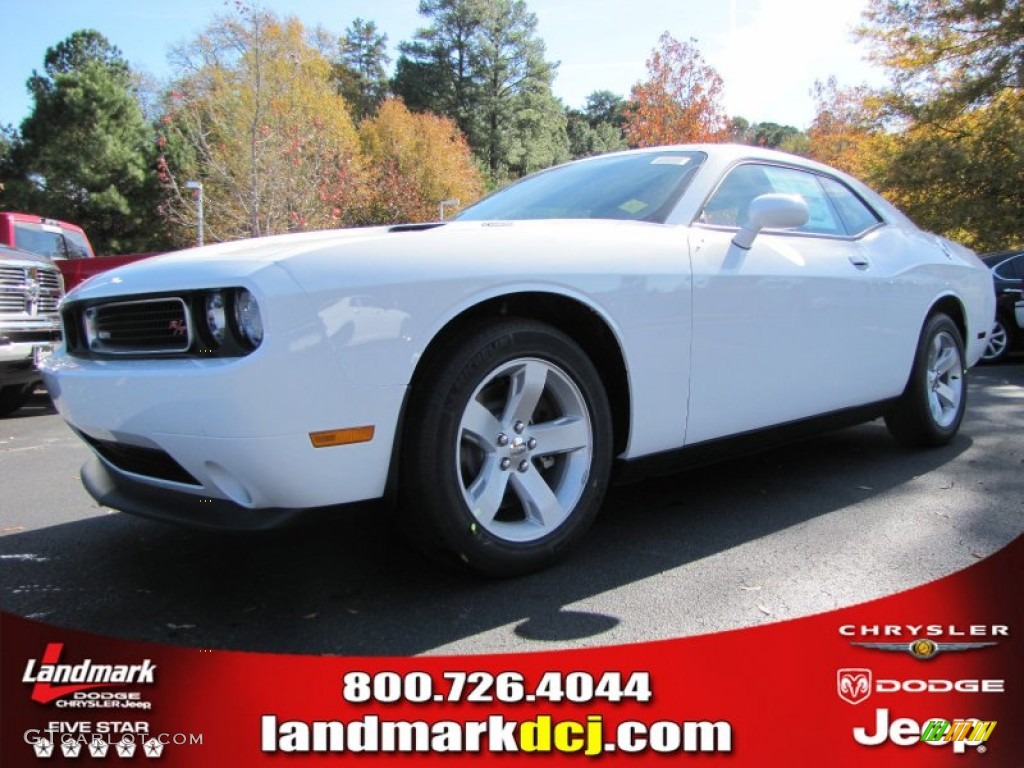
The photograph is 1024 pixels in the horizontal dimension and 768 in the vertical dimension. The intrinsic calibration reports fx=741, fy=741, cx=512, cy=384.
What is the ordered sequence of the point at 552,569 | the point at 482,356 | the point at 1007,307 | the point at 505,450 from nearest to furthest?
the point at 482,356 → the point at 505,450 → the point at 552,569 → the point at 1007,307

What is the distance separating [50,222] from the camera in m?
9.95

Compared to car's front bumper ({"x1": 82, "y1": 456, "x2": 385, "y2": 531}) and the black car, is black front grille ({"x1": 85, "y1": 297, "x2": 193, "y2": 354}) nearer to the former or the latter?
car's front bumper ({"x1": 82, "y1": 456, "x2": 385, "y2": 531})

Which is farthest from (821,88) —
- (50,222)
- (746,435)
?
(746,435)

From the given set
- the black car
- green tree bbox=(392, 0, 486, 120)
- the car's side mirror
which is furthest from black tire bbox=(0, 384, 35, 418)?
the black car

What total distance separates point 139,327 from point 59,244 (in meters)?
9.51

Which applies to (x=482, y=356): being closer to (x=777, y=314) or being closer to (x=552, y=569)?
(x=552, y=569)

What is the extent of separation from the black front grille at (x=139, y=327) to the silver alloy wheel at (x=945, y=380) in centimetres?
366

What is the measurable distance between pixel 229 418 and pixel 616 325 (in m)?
1.20

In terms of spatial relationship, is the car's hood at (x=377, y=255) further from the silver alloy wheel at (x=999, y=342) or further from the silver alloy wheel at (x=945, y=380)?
the silver alloy wheel at (x=999, y=342)

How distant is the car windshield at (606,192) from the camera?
283 cm

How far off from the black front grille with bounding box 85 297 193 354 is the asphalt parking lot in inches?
25.1

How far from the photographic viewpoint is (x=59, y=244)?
10.0m
